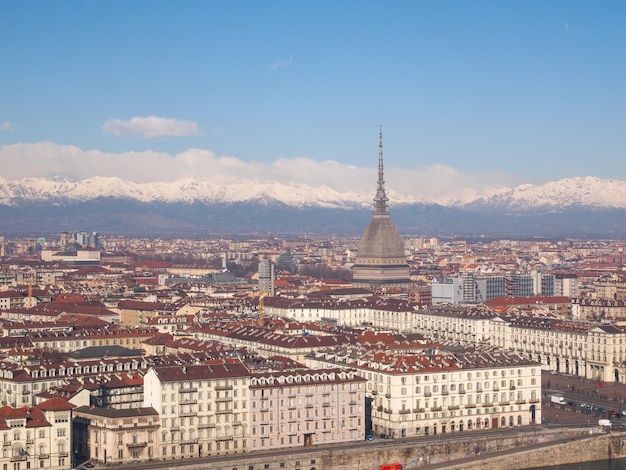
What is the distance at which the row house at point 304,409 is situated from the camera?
5438cm

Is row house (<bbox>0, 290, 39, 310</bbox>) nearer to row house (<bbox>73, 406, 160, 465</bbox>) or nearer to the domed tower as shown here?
the domed tower

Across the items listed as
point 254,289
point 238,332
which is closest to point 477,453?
point 238,332

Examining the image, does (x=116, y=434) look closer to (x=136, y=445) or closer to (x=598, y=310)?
(x=136, y=445)

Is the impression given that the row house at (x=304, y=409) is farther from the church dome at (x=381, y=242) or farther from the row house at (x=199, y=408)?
the church dome at (x=381, y=242)

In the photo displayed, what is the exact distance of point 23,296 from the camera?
112062 millimetres

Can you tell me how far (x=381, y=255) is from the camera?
5792 inches

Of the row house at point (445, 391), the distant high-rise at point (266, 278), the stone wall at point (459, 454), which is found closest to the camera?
the stone wall at point (459, 454)

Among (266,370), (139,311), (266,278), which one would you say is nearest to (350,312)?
(139,311)

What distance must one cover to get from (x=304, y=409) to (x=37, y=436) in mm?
10534

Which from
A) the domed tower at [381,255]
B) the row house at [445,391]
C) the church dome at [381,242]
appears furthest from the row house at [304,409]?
the church dome at [381,242]

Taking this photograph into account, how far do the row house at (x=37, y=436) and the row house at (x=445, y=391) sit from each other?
13795 millimetres

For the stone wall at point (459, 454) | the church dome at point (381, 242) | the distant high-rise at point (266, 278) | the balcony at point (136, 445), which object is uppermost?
the church dome at point (381, 242)

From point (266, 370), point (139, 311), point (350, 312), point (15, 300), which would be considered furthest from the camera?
point (15, 300)

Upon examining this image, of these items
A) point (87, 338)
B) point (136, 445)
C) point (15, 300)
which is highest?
point (15, 300)
